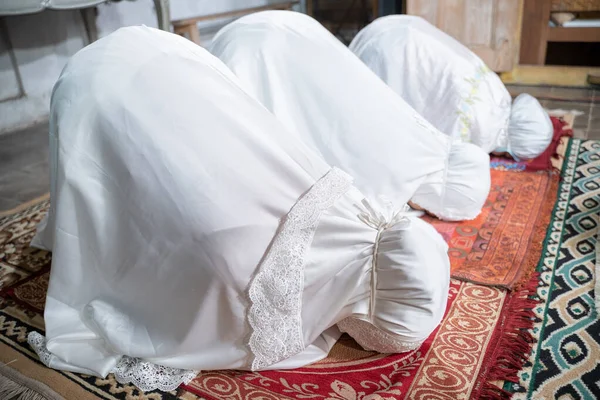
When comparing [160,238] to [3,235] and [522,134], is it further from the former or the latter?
[522,134]

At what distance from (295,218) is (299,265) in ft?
0.36

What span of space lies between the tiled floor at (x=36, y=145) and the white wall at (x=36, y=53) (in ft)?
0.48

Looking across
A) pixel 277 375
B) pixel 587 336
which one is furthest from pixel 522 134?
pixel 277 375

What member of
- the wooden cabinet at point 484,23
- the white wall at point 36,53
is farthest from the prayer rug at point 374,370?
the wooden cabinet at point 484,23

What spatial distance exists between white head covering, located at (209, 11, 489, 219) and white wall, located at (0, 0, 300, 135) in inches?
86.1

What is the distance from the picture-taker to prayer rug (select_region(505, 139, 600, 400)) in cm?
128

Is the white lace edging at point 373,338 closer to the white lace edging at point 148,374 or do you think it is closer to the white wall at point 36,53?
the white lace edging at point 148,374

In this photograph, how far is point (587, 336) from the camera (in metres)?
1.43

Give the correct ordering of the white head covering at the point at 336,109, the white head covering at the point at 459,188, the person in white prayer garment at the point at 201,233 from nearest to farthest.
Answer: the person in white prayer garment at the point at 201,233 < the white head covering at the point at 336,109 < the white head covering at the point at 459,188

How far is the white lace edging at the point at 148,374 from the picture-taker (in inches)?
51.4

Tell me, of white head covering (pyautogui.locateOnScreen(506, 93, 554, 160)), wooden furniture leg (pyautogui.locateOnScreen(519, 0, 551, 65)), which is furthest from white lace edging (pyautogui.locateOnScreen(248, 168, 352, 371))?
wooden furniture leg (pyautogui.locateOnScreen(519, 0, 551, 65))

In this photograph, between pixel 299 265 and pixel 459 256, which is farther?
pixel 459 256

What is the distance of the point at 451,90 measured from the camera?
245 centimetres

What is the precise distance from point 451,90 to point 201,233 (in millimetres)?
1660
